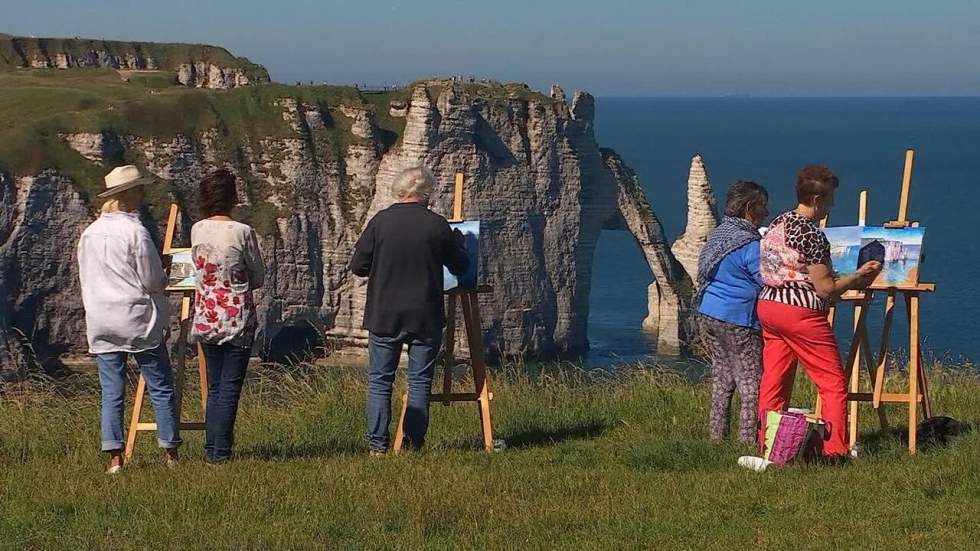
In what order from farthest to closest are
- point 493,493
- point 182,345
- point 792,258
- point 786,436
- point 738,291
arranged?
point 182,345
point 738,291
point 792,258
point 786,436
point 493,493

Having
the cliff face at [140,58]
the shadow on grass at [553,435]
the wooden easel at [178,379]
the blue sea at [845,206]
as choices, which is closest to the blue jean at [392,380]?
the shadow on grass at [553,435]

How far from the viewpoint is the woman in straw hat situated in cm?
798

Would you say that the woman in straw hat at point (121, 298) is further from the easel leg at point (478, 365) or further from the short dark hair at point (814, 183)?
the short dark hair at point (814, 183)

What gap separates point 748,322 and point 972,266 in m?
78.9

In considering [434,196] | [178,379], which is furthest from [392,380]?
[434,196]

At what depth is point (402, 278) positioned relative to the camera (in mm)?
8508

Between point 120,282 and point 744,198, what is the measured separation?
3.86 meters

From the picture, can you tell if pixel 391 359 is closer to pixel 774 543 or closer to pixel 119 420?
pixel 119 420

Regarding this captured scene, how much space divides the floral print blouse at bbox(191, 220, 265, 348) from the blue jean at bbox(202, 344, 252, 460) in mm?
86

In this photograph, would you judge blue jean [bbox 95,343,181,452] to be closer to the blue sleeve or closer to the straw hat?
the straw hat

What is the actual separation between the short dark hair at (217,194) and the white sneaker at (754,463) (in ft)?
11.0

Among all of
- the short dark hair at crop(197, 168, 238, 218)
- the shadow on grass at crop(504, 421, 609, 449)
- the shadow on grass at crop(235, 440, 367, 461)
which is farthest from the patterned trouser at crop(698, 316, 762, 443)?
the short dark hair at crop(197, 168, 238, 218)

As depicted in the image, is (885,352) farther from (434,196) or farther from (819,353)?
(434,196)

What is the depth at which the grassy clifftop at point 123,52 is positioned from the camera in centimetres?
8956
